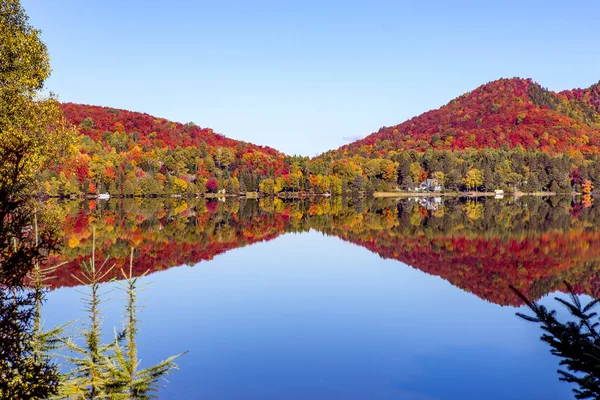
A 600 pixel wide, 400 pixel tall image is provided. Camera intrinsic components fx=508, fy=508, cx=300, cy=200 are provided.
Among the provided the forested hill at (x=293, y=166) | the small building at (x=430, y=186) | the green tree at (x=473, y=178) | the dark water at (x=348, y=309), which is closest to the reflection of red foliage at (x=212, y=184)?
the forested hill at (x=293, y=166)

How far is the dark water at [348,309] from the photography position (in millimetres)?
12812

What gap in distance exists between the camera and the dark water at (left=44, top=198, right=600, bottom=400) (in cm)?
1281

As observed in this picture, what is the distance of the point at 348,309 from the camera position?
781 inches

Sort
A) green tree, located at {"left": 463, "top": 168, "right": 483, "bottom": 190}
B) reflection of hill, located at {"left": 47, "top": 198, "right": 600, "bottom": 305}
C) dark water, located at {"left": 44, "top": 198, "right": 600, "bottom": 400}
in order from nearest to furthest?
dark water, located at {"left": 44, "top": 198, "right": 600, "bottom": 400}
reflection of hill, located at {"left": 47, "top": 198, "right": 600, "bottom": 305}
green tree, located at {"left": 463, "top": 168, "right": 483, "bottom": 190}

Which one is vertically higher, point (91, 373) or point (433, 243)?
point (91, 373)

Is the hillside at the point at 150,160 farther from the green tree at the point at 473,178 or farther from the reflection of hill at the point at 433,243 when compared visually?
the reflection of hill at the point at 433,243

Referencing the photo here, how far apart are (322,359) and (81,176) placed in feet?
376

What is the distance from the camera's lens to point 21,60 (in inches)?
742

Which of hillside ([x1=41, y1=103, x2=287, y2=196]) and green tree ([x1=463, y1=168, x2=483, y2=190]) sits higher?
hillside ([x1=41, y1=103, x2=287, y2=196])

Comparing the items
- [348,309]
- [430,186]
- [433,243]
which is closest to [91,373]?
[348,309]

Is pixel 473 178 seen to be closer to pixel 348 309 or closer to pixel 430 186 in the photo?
pixel 430 186

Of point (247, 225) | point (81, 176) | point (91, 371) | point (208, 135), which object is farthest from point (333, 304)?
→ point (208, 135)

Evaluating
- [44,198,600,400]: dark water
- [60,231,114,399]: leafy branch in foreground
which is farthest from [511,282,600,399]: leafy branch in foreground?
[60,231,114,399]: leafy branch in foreground

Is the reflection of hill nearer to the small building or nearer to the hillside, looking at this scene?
the hillside
